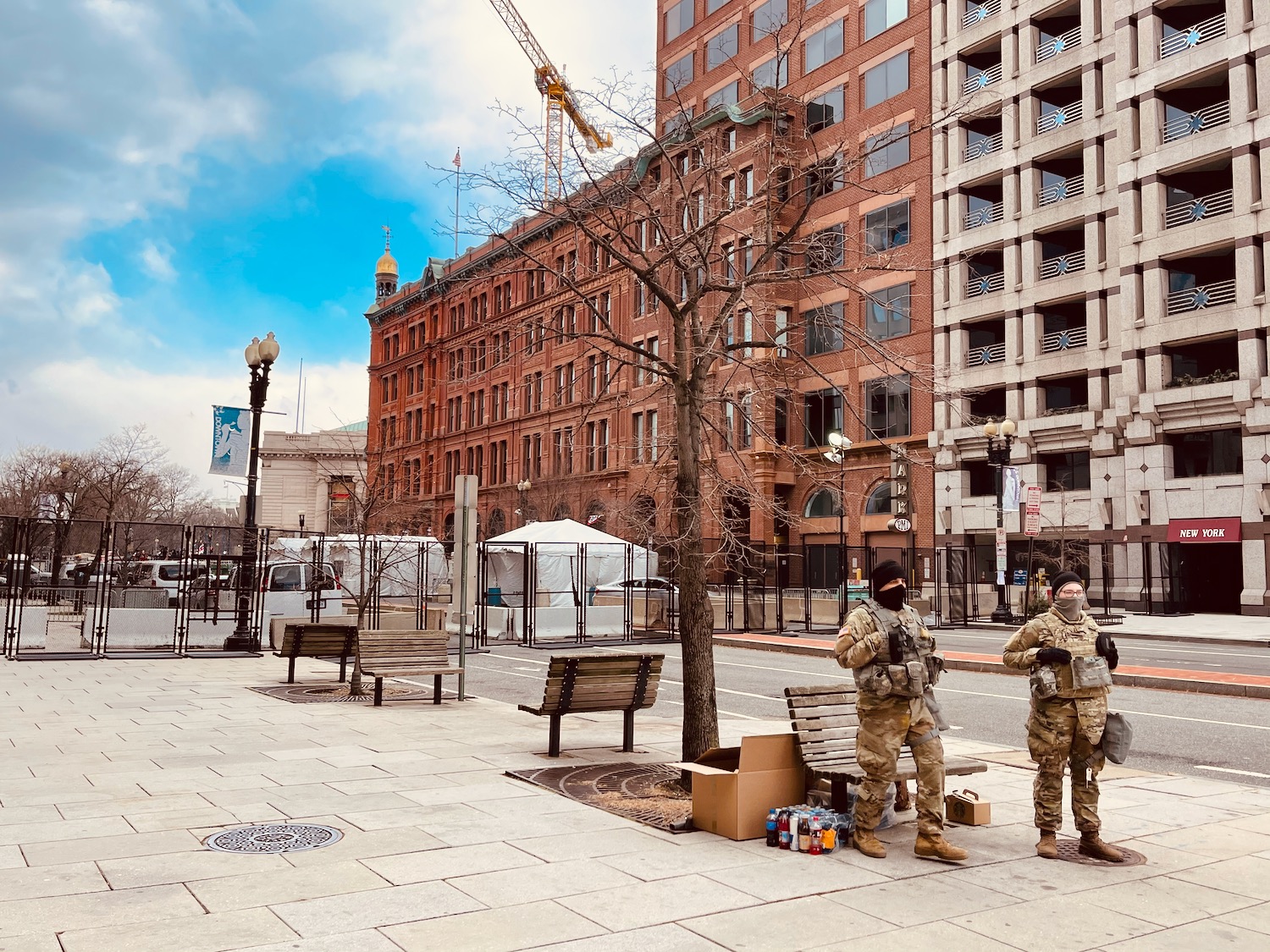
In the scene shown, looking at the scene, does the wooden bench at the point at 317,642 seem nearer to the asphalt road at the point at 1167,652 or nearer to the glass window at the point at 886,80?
the asphalt road at the point at 1167,652

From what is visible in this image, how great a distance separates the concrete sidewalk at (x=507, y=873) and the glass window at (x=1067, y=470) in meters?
34.9

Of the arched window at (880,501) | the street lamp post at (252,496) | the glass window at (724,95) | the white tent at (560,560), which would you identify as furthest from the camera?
the glass window at (724,95)

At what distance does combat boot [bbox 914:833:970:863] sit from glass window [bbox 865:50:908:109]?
154ft

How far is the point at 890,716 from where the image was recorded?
651 centimetres

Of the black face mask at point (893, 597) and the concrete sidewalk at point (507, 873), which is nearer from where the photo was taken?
the concrete sidewalk at point (507, 873)

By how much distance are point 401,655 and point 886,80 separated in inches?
1698

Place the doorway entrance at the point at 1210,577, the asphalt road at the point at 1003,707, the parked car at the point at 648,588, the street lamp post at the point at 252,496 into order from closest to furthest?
1. the asphalt road at the point at 1003,707
2. the street lamp post at the point at 252,496
3. the parked car at the point at 648,588
4. the doorway entrance at the point at 1210,577

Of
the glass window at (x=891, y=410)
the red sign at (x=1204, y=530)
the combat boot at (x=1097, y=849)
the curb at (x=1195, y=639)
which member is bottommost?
the combat boot at (x=1097, y=849)

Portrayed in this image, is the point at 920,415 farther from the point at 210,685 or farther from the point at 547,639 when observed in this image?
the point at 210,685

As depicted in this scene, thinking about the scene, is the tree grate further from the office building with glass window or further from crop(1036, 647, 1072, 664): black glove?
the office building with glass window

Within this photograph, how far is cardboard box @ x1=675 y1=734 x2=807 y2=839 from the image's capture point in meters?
7.03

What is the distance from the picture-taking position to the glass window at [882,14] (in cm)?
4888

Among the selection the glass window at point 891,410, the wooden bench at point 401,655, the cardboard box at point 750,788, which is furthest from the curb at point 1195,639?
the cardboard box at point 750,788

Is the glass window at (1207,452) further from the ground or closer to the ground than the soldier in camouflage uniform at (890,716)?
further from the ground
